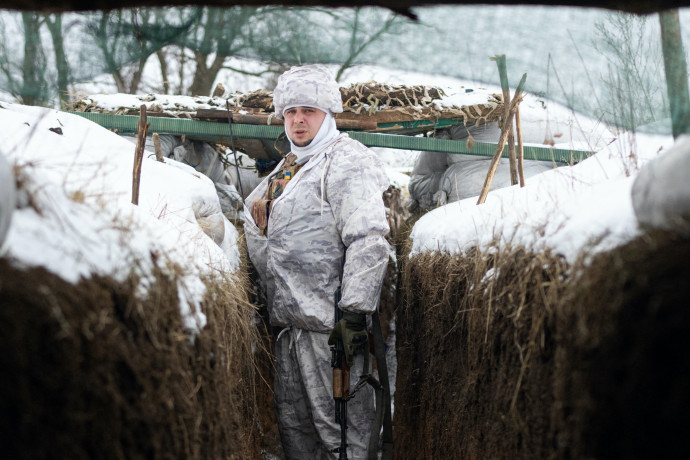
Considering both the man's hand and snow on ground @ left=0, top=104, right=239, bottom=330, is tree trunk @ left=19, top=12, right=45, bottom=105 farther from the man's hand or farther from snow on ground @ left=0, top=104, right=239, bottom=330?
the man's hand

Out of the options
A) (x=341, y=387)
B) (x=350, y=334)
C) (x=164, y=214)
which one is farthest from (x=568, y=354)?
(x=164, y=214)

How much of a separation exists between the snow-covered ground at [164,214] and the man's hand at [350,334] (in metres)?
0.62

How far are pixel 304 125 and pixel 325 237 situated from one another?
0.70 metres

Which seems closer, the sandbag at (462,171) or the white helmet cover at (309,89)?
the white helmet cover at (309,89)

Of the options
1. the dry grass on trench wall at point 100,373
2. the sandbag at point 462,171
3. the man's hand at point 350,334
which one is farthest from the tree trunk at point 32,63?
the sandbag at point 462,171

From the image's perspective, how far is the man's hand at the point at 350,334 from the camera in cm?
318

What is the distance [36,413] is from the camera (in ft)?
4.14

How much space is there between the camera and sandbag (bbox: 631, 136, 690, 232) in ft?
4.59

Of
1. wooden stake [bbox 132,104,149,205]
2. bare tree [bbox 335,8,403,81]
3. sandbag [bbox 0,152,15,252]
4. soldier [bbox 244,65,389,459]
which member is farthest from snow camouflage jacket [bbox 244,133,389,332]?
sandbag [bbox 0,152,15,252]

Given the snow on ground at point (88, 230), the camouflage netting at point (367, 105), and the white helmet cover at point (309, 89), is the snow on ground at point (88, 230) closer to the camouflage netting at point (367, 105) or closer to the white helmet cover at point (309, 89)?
the white helmet cover at point (309, 89)

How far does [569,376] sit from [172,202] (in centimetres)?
252

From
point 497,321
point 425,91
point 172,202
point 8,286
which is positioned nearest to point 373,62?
point 497,321

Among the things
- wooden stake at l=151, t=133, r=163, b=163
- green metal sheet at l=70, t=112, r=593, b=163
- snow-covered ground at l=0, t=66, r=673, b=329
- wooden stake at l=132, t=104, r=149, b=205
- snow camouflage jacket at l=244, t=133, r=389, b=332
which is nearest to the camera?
snow-covered ground at l=0, t=66, r=673, b=329

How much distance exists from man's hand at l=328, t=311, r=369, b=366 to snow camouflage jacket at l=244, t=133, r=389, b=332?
53mm
